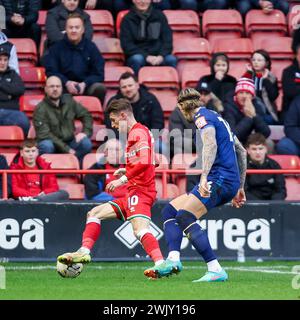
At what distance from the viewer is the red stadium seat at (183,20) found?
60.8 ft

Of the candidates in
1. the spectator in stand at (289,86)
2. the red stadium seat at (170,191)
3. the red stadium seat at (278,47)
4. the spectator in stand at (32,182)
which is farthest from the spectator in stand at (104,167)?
the red stadium seat at (278,47)

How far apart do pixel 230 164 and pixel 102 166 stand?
3928mm

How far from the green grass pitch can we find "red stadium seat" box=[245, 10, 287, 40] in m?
5.45

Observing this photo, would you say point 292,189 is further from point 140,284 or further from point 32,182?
point 140,284

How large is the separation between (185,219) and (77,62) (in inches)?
241

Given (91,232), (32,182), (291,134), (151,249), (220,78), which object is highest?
(220,78)

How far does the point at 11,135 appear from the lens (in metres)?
15.9

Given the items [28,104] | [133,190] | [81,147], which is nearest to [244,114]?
[81,147]

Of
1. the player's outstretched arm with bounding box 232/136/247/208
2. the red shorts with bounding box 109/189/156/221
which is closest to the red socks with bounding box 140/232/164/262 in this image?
the red shorts with bounding box 109/189/156/221

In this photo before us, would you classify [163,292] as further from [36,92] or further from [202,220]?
[36,92]

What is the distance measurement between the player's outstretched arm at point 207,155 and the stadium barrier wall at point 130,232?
11.9ft
